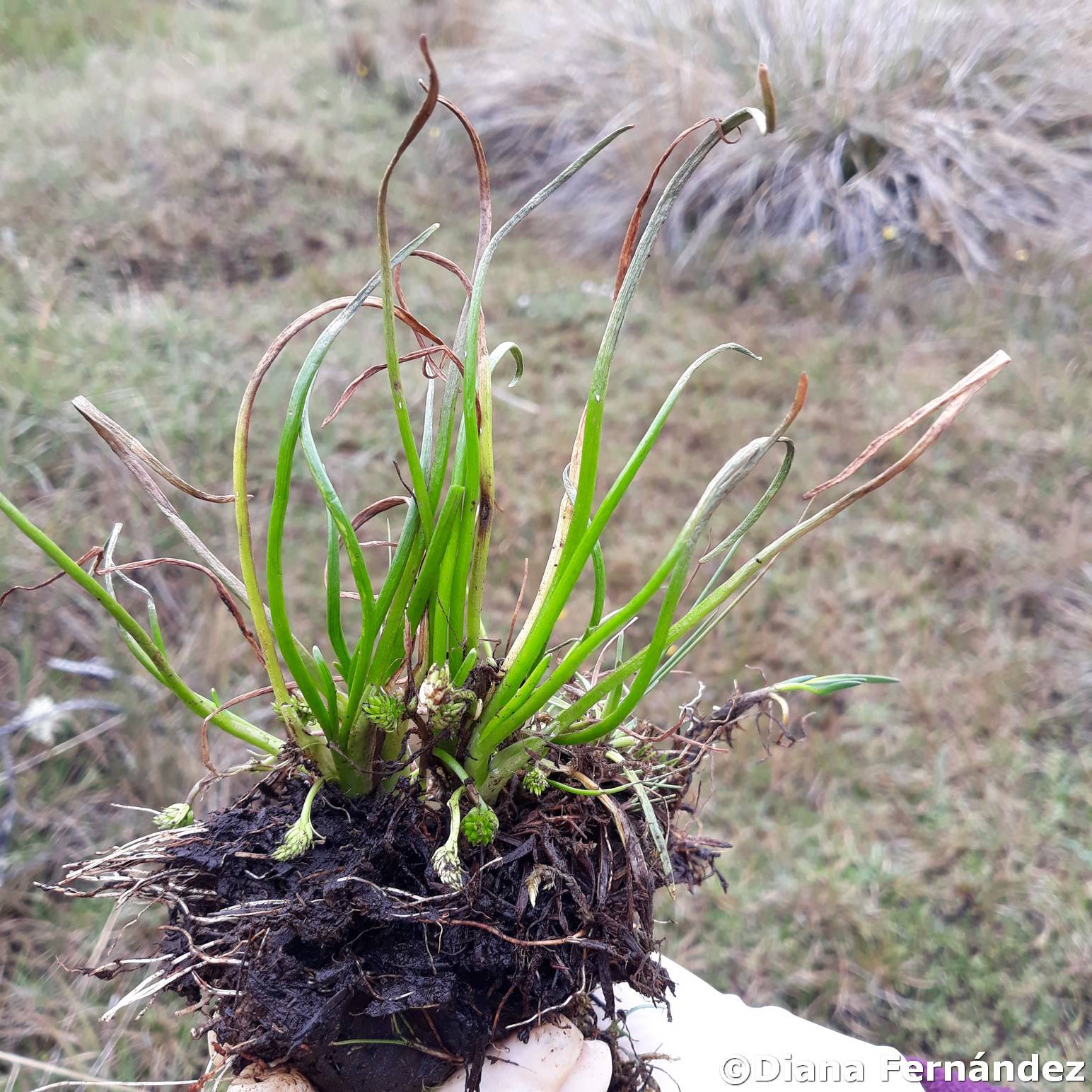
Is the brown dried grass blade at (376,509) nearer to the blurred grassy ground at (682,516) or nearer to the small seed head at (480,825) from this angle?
the small seed head at (480,825)

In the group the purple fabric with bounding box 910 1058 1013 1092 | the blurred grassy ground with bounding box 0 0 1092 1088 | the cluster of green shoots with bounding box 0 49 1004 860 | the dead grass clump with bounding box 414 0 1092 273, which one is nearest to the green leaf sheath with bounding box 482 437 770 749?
the cluster of green shoots with bounding box 0 49 1004 860

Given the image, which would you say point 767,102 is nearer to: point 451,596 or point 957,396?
point 957,396

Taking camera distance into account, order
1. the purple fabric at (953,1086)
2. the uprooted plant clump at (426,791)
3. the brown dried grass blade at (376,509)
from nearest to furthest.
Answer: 1. the uprooted plant clump at (426,791)
2. the brown dried grass blade at (376,509)
3. the purple fabric at (953,1086)

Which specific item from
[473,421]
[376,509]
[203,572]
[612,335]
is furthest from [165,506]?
[612,335]

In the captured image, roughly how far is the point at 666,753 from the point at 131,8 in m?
5.80

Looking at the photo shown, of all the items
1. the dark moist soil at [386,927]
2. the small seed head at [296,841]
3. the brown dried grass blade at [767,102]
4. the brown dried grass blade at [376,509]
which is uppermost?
the brown dried grass blade at [767,102]

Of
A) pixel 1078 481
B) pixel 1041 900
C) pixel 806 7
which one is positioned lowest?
pixel 1041 900

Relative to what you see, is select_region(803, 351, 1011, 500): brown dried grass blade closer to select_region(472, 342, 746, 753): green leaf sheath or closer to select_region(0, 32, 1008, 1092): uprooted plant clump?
select_region(0, 32, 1008, 1092): uprooted plant clump

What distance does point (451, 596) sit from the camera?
597mm

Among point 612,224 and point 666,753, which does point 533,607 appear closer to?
point 666,753

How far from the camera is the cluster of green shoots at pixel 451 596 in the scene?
0.53 metres

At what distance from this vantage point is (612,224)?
135 inches

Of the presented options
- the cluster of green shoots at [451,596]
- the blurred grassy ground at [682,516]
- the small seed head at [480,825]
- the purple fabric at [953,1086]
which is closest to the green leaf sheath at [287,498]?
the cluster of green shoots at [451,596]

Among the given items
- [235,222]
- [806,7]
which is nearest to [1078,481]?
[806,7]
